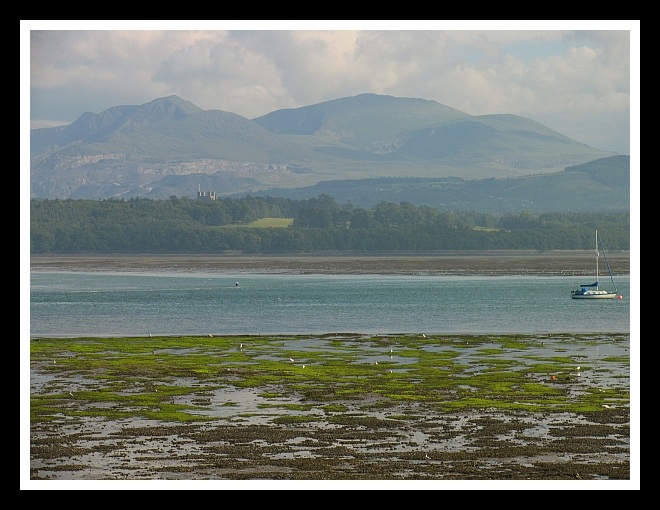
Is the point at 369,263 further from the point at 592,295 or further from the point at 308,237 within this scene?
the point at 592,295

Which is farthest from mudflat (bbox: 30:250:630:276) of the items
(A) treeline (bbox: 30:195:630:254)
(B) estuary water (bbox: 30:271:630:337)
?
(B) estuary water (bbox: 30:271:630:337)

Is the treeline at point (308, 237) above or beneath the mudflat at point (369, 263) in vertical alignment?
above

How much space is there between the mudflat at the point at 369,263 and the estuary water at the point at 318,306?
14.2 m

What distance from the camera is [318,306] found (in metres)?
66.0

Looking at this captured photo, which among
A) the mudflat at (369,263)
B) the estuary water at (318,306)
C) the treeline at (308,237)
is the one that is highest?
the treeline at (308,237)

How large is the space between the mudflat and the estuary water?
1419 cm

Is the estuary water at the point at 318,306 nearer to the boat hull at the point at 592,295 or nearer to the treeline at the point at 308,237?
the boat hull at the point at 592,295

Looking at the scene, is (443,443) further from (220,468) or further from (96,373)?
(96,373)

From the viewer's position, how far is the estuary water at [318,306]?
5066 cm

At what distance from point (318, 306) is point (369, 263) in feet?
257

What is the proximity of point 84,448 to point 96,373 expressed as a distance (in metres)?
11.8

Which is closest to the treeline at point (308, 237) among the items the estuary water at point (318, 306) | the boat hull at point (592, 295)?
the estuary water at point (318, 306)

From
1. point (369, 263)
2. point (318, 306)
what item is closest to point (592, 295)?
point (318, 306)

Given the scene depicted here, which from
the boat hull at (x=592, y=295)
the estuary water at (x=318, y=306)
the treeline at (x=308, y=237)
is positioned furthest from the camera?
the treeline at (x=308, y=237)
